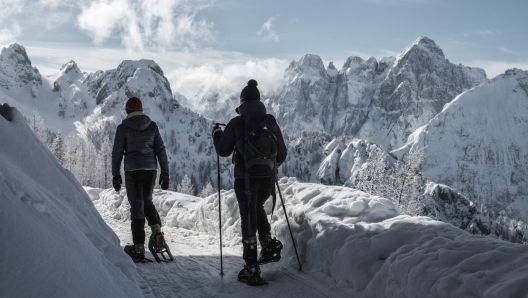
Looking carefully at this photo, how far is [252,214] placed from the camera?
19.4 feet

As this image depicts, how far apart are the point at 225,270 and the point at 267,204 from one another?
2.40 m

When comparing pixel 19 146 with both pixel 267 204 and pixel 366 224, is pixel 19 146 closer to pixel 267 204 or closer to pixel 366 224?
pixel 366 224

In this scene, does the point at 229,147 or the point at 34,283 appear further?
the point at 229,147

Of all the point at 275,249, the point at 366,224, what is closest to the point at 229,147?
the point at 275,249

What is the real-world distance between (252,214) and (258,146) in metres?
1.05

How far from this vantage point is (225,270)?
6.45 m

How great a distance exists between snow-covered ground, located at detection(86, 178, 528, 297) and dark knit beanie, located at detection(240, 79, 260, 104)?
2383 millimetres

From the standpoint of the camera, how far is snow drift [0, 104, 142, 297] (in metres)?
2.21

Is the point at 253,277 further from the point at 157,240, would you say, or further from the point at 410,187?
the point at 410,187

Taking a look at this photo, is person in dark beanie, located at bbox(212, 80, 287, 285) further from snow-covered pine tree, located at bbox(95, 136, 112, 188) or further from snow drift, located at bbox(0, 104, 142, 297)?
snow-covered pine tree, located at bbox(95, 136, 112, 188)

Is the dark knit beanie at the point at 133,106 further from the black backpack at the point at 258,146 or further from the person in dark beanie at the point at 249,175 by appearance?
the black backpack at the point at 258,146

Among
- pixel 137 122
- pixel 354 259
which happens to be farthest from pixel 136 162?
pixel 354 259

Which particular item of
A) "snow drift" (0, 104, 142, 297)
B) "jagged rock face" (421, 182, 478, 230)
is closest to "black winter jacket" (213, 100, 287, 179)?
"snow drift" (0, 104, 142, 297)

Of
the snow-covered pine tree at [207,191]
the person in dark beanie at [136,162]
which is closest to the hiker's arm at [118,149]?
the person in dark beanie at [136,162]
